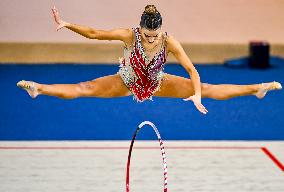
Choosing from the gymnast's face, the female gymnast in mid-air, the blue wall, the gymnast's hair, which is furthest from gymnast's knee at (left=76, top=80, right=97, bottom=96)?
the blue wall

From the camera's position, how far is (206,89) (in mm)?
4129

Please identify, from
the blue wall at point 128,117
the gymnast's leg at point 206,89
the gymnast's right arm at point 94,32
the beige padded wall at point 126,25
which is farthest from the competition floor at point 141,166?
the beige padded wall at point 126,25

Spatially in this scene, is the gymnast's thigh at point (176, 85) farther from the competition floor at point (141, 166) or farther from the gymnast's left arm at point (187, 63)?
the competition floor at point (141, 166)

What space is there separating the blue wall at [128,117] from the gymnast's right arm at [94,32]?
2.86m

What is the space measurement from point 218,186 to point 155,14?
2048 millimetres

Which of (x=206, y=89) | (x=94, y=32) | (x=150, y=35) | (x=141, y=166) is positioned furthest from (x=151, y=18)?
(x=141, y=166)

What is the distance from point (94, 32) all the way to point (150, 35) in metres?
0.33

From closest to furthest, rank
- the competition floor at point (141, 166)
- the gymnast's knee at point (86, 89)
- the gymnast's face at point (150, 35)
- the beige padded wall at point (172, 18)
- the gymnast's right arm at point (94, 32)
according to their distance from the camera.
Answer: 1. the gymnast's right arm at point (94, 32)
2. the gymnast's face at point (150, 35)
3. the gymnast's knee at point (86, 89)
4. the competition floor at point (141, 166)
5. the beige padded wall at point (172, 18)

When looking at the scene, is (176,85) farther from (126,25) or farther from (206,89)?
(126,25)

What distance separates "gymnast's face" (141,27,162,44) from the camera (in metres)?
3.63

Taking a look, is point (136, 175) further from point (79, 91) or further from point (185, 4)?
point (185, 4)

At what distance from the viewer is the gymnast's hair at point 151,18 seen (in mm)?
3512

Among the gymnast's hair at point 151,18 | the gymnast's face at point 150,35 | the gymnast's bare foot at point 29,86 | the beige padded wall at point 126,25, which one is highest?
the beige padded wall at point 126,25

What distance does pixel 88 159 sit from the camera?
5840 millimetres
